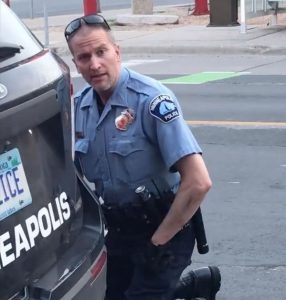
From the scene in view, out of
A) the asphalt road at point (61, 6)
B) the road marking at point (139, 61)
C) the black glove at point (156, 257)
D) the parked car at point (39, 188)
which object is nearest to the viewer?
the parked car at point (39, 188)

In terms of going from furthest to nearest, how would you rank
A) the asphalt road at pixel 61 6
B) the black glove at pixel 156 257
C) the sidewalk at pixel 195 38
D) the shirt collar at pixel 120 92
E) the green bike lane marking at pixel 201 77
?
the asphalt road at pixel 61 6
the sidewalk at pixel 195 38
the green bike lane marking at pixel 201 77
the black glove at pixel 156 257
the shirt collar at pixel 120 92

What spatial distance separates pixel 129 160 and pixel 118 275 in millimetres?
634

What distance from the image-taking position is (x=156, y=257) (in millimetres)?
4238

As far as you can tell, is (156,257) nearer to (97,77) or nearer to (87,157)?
(87,157)

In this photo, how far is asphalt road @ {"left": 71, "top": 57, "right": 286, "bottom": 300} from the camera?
6305mm

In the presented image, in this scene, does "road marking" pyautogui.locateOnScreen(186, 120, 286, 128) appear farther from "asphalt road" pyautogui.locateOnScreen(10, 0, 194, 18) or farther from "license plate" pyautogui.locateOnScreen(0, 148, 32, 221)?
"asphalt road" pyautogui.locateOnScreen(10, 0, 194, 18)

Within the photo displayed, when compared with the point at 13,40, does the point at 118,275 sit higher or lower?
lower

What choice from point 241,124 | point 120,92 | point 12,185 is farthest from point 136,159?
point 241,124

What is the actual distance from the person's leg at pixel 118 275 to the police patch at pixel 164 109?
0.69 metres

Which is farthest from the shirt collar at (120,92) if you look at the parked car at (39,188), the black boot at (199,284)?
the black boot at (199,284)

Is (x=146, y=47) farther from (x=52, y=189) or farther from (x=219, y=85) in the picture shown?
(x=52, y=189)

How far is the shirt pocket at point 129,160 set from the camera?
13.3 feet

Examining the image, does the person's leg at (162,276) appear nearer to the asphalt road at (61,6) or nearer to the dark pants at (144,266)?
the dark pants at (144,266)

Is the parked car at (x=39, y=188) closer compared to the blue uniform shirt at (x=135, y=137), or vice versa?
the parked car at (x=39, y=188)
